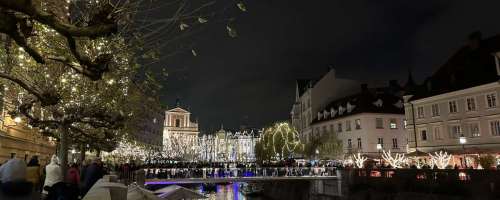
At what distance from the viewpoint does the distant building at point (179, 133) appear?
121938 millimetres

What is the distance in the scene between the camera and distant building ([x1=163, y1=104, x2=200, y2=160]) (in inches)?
4801

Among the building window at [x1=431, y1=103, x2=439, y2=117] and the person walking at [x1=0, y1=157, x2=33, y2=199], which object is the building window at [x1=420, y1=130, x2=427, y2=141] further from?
the person walking at [x1=0, y1=157, x2=33, y2=199]

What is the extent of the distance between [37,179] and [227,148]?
490ft

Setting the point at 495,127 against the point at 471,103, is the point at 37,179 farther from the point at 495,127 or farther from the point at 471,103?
the point at 471,103

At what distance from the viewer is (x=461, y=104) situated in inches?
1629

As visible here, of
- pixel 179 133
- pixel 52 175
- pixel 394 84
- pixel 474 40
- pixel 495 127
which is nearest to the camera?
pixel 52 175

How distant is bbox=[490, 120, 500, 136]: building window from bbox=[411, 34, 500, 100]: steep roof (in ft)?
12.2

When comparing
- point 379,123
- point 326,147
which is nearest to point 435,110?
point 379,123

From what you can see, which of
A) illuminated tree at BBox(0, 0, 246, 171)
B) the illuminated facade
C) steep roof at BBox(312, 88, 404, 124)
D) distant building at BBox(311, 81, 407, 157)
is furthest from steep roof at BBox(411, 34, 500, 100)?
the illuminated facade

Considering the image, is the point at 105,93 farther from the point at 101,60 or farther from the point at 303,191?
the point at 303,191

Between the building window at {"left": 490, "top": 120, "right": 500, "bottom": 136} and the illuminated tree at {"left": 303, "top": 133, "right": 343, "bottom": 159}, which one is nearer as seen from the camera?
the building window at {"left": 490, "top": 120, "right": 500, "bottom": 136}

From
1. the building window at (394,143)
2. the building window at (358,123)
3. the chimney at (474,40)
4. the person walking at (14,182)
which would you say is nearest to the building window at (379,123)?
the building window at (358,123)

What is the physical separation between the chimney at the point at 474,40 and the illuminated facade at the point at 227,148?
283 feet

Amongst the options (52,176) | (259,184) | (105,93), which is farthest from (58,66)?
(259,184)
